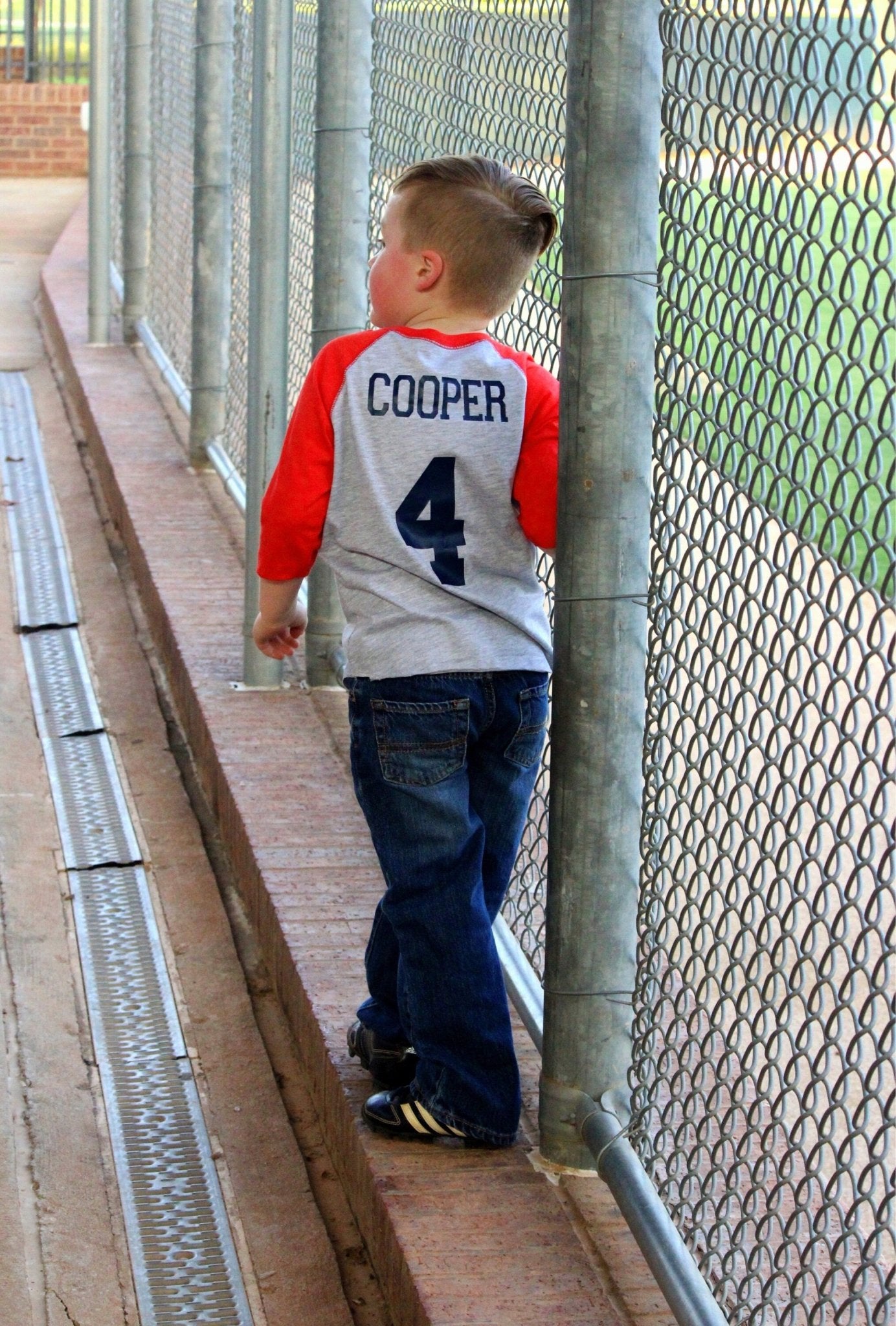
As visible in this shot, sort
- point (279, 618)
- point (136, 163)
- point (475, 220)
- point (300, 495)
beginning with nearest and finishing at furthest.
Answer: point (475, 220), point (300, 495), point (279, 618), point (136, 163)

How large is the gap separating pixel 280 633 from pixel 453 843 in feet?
1.60

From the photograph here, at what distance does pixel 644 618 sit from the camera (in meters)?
2.35

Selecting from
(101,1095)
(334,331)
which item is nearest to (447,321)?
(101,1095)

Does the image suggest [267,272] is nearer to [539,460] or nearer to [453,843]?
[539,460]

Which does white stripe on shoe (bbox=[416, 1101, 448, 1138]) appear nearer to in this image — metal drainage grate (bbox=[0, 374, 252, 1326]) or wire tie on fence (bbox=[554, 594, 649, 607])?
metal drainage grate (bbox=[0, 374, 252, 1326])

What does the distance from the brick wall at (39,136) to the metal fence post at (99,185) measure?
31.1 feet

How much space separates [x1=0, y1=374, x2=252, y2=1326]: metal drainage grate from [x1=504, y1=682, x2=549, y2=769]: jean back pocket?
891 mm

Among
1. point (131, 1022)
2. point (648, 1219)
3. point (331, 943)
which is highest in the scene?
point (648, 1219)

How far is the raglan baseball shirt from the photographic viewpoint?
238cm

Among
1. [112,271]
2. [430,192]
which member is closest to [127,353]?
[112,271]

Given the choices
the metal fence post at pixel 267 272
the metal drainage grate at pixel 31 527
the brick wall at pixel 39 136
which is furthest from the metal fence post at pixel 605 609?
the brick wall at pixel 39 136

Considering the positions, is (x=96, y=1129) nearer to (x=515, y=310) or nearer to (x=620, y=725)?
(x=620, y=725)

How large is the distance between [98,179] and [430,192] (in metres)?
6.94

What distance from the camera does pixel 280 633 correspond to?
2.75 meters
